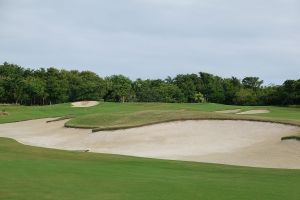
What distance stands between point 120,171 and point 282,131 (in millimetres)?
14384

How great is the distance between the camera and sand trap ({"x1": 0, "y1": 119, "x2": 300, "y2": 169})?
68.7ft

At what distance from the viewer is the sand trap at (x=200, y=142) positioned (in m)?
20.9

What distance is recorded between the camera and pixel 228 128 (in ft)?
92.3

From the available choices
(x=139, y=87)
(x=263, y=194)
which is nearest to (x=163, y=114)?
(x=263, y=194)

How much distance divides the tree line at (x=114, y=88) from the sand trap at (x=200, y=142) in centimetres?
6060

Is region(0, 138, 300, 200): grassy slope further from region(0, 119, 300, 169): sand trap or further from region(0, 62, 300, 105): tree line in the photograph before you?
region(0, 62, 300, 105): tree line

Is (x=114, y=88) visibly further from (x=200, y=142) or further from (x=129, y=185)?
(x=129, y=185)

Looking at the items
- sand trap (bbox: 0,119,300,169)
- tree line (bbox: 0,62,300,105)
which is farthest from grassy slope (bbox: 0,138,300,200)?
tree line (bbox: 0,62,300,105)

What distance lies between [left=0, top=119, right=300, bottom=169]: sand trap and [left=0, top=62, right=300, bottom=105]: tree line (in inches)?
2386

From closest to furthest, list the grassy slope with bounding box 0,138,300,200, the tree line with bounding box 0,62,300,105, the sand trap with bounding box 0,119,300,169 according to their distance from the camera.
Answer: the grassy slope with bounding box 0,138,300,200 → the sand trap with bounding box 0,119,300,169 → the tree line with bounding box 0,62,300,105

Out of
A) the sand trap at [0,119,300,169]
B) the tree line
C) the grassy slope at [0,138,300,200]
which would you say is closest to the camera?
the grassy slope at [0,138,300,200]

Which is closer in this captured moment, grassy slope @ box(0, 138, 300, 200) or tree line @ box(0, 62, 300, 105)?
grassy slope @ box(0, 138, 300, 200)

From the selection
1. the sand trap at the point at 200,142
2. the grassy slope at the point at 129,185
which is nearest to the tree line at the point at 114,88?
the sand trap at the point at 200,142

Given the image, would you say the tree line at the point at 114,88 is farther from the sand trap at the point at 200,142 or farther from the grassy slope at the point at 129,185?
the grassy slope at the point at 129,185
